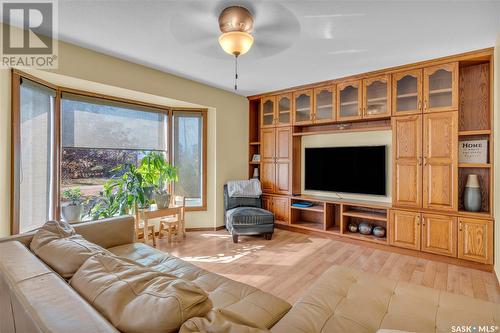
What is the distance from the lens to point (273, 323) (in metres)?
1.29

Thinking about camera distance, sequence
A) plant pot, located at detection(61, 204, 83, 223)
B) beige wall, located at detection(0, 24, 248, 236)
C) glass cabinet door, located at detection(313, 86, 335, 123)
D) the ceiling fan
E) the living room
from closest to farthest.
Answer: the living room → the ceiling fan → beige wall, located at detection(0, 24, 248, 236) → plant pot, located at detection(61, 204, 83, 223) → glass cabinet door, located at detection(313, 86, 335, 123)

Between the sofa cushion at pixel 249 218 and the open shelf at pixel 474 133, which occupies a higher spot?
the open shelf at pixel 474 133

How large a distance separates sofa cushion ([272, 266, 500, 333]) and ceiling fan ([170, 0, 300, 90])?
1.97 metres

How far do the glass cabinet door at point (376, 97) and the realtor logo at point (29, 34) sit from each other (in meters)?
3.64

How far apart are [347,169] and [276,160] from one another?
1244 mm

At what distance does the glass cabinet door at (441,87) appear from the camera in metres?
3.00

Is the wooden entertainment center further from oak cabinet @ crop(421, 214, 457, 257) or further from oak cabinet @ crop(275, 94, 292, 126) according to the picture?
oak cabinet @ crop(275, 94, 292, 126)

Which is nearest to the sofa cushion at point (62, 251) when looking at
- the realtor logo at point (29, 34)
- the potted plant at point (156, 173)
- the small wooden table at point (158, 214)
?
the realtor logo at point (29, 34)

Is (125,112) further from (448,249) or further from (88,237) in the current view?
(448,249)

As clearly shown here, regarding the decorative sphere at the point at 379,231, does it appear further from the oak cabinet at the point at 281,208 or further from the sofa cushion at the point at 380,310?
the sofa cushion at the point at 380,310

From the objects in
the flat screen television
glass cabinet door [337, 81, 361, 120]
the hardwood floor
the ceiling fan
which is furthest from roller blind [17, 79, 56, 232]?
glass cabinet door [337, 81, 361, 120]

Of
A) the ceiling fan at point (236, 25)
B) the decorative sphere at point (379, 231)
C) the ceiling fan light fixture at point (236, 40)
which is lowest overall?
the decorative sphere at point (379, 231)

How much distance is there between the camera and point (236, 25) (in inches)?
81.1

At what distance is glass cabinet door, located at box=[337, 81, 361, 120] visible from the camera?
3703 mm
